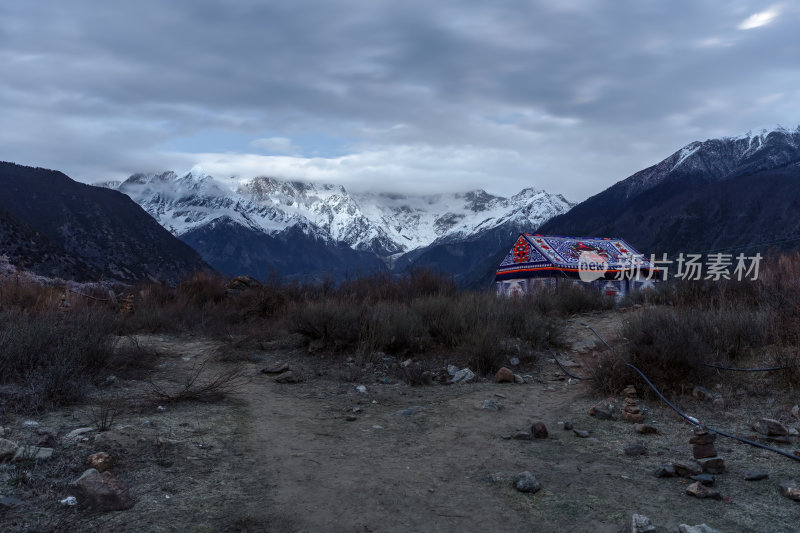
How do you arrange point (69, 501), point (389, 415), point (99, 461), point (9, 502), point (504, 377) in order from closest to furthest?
1. point (9, 502)
2. point (69, 501)
3. point (99, 461)
4. point (389, 415)
5. point (504, 377)

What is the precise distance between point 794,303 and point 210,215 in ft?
663

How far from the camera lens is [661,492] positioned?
313 centimetres

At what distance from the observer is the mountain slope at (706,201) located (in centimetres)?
7320

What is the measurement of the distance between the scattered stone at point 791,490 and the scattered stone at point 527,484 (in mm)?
1316

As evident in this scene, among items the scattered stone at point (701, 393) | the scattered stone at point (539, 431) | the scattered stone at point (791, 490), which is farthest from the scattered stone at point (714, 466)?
the scattered stone at point (701, 393)

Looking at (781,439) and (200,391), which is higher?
(781,439)

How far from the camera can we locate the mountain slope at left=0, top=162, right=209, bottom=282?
50.7 m

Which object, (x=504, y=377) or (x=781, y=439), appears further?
(x=504, y=377)

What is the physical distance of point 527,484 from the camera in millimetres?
3240

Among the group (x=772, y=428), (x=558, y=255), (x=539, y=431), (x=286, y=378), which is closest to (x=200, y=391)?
(x=286, y=378)

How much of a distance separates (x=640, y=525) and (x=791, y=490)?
1045 mm

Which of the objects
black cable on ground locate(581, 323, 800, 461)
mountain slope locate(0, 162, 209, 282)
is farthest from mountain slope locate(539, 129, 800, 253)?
mountain slope locate(0, 162, 209, 282)

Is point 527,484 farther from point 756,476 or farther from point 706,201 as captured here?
point 706,201

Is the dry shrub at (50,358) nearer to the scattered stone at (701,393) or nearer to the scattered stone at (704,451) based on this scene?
the scattered stone at (704,451)
